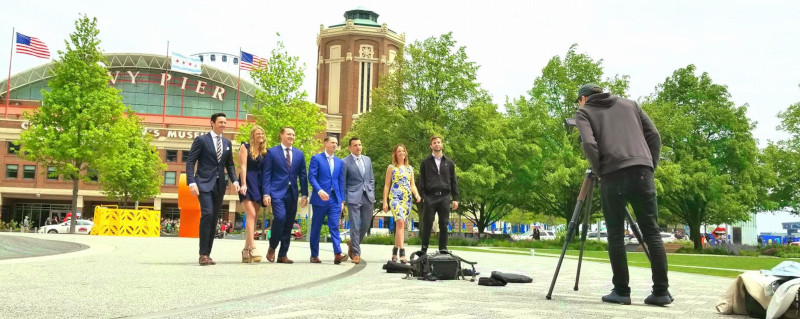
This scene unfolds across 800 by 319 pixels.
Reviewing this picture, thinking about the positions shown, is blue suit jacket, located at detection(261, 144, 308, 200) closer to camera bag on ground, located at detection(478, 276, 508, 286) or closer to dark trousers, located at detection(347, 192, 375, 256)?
dark trousers, located at detection(347, 192, 375, 256)

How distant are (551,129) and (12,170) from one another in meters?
52.1

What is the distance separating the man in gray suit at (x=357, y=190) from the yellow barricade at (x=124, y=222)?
22.0 m

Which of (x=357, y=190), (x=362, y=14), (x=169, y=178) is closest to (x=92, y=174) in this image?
(x=357, y=190)

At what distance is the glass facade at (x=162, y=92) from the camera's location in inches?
3455

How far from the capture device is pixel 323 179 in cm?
1027

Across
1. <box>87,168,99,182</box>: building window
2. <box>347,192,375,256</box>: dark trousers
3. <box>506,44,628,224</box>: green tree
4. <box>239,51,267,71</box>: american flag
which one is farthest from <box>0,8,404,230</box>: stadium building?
<box>347,192,375,256</box>: dark trousers

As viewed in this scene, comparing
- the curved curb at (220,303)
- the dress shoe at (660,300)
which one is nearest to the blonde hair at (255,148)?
the curved curb at (220,303)

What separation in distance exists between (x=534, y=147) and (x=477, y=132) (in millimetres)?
3108

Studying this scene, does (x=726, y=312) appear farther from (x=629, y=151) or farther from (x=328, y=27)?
(x=328, y=27)

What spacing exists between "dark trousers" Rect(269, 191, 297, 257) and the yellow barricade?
21668 mm

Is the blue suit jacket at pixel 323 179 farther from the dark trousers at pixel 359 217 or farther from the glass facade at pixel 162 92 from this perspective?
the glass facade at pixel 162 92

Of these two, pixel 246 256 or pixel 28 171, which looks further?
pixel 28 171

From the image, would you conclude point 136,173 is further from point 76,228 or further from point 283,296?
point 283,296

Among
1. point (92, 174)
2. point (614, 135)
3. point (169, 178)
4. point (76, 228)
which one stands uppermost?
point (169, 178)
